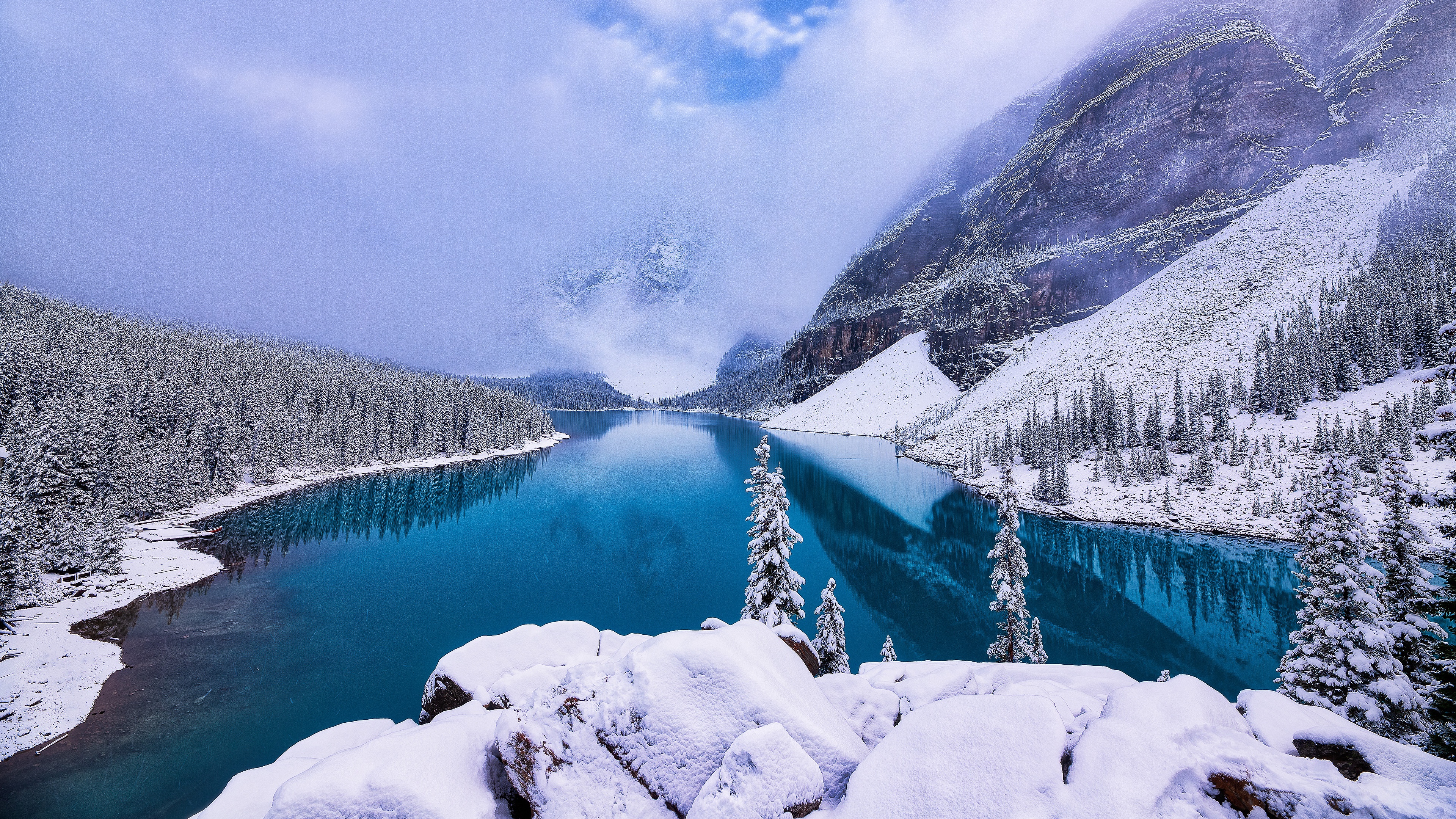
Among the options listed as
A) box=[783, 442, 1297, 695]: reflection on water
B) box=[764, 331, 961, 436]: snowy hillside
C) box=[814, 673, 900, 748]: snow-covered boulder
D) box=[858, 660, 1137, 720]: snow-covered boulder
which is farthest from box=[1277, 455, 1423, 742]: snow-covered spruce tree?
box=[764, 331, 961, 436]: snowy hillside

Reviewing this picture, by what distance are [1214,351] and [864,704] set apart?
12169 centimetres

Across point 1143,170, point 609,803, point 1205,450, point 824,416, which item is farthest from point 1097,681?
point 1143,170

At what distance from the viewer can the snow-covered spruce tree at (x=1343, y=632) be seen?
13.2 m

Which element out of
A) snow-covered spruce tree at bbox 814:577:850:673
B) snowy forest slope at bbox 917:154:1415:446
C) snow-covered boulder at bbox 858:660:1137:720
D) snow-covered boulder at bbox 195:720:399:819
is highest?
snowy forest slope at bbox 917:154:1415:446

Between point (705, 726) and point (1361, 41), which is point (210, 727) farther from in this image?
point (1361, 41)

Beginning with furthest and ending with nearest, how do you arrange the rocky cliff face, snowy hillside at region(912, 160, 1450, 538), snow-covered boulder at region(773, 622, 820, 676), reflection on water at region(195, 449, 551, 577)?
the rocky cliff face
snowy hillside at region(912, 160, 1450, 538)
reflection on water at region(195, 449, 551, 577)
snow-covered boulder at region(773, 622, 820, 676)

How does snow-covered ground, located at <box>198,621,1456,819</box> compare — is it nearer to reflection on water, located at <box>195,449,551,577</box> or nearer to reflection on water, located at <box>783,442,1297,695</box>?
reflection on water, located at <box>783,442,1297,695</box>

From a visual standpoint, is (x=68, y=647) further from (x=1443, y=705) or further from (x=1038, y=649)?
(x=1443, y=705)

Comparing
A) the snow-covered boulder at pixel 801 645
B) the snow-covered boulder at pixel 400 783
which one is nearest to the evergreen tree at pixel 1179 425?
the snow-covered boulder at pixel 801 645

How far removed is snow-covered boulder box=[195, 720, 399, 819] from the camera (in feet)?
23.2

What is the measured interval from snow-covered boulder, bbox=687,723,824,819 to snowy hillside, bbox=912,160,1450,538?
66.5 metres

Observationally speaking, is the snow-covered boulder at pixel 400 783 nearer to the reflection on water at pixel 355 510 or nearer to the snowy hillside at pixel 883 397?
the reflection on water at pixel 355 510

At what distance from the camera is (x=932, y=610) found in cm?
3500

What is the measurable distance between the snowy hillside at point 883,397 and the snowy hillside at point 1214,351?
20.3m
